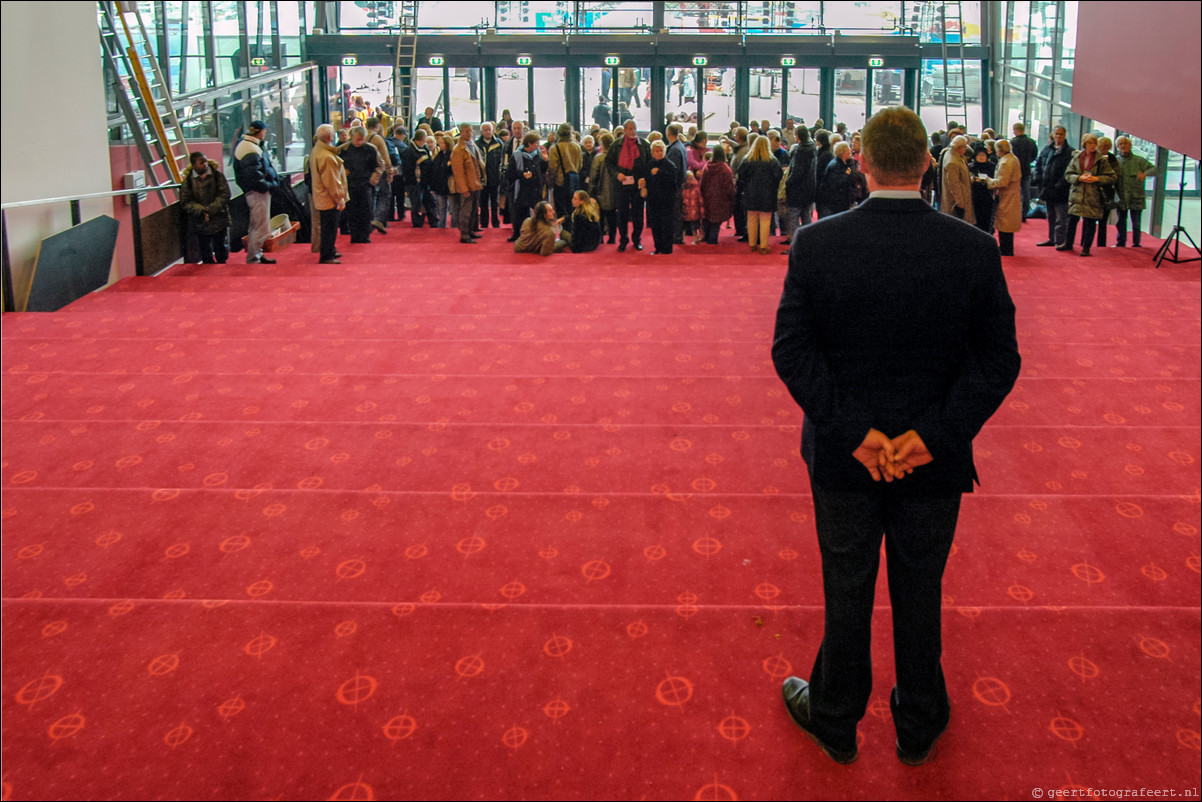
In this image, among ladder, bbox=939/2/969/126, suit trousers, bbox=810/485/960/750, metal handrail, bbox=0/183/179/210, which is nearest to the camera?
suit trousers, bbox=810/485/960/750

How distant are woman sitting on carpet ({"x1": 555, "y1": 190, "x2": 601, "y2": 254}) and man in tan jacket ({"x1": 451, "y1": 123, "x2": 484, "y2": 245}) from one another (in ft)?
4.36

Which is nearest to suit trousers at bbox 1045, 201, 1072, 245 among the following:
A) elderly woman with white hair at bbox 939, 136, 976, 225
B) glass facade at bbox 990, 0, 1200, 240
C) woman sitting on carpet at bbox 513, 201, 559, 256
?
elderly woman with white hair at bbox 939, 136, 976, 225

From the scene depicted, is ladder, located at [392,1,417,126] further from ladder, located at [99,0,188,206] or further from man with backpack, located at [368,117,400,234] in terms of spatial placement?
ladder, located at [99,0,188,206]

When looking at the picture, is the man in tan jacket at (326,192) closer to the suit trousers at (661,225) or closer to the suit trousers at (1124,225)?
the suit trousers at (661,225)

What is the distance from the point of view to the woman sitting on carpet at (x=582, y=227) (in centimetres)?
1111

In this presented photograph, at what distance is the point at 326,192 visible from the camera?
1028cm

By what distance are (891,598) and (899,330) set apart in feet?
2.16

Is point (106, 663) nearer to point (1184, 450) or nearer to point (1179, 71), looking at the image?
point (1179, 71)

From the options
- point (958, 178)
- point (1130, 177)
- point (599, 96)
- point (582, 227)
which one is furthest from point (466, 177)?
point (599, 96)

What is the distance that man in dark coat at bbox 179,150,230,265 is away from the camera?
1002 centimetres

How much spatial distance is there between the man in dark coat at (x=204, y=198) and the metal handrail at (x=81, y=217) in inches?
9.8

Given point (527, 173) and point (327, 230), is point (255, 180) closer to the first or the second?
point (327, 230)

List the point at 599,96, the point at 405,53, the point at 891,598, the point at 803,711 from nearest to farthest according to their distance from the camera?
the point at 891,598 < the point at 803,711 < the point at 405,53 < the point at 599,96

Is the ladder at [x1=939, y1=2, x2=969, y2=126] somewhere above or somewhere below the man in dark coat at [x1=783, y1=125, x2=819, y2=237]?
above
